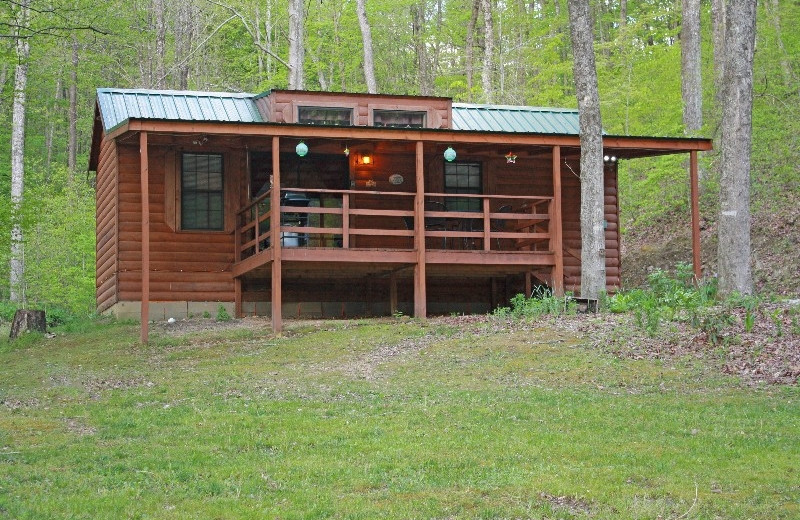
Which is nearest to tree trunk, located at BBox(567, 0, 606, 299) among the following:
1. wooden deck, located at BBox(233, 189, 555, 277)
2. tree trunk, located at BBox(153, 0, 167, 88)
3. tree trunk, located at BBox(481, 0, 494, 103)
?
wooden deck, located at BBox(233, 189, 555, 277)

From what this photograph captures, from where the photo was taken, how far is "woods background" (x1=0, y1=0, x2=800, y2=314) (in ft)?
84.5

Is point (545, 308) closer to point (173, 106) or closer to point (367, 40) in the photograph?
point (173, 106)

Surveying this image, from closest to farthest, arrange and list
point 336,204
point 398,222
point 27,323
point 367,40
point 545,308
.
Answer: point 545,308 → point 27,323 → point 336,204 → point 398,222 → point 367,40

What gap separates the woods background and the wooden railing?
14.1 ft

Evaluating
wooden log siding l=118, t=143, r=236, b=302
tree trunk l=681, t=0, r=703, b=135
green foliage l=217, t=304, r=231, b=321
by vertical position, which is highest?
tree trunk l=681, t=0, r=703, b=135

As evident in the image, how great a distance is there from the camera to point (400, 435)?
9.25 m

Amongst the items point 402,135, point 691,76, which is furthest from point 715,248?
point 402,135

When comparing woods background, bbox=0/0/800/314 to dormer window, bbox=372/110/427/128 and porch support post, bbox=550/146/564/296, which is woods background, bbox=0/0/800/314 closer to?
porch support post, bbox=550/146/564/296

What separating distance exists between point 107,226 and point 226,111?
361 centimetres

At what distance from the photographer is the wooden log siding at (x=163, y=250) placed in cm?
1986

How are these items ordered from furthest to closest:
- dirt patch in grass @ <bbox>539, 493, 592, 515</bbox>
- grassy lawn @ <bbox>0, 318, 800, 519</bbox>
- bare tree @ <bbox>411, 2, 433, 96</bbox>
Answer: bare tree @ <bbox>411, 2, 433, 96</bbox>, grassy lawn @ <bbox>0, 318, 800, 519</bbox>, dirt patch in grass @ <bbox>539, 493, 592, 515</bbox>

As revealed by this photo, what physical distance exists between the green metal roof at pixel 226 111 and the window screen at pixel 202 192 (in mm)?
869

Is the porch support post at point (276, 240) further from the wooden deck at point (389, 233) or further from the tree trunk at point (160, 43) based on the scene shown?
the tree trunk at point (160, 43)

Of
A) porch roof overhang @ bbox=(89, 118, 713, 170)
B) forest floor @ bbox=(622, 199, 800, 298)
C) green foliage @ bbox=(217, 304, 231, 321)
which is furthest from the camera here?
forest floor @ bbox=(622, 199, 800, 298)
